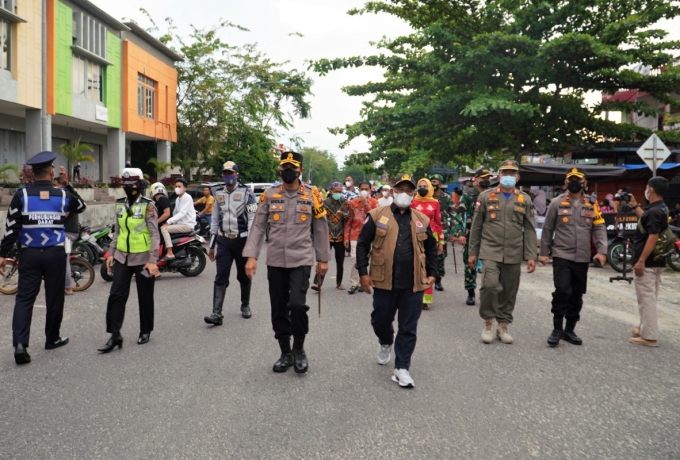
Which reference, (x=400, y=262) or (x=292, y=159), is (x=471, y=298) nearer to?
(x=400, y=262)

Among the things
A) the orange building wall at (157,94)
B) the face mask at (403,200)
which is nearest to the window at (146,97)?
the orange building wall at (157,94)

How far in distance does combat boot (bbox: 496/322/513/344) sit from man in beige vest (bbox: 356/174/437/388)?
1730 mm

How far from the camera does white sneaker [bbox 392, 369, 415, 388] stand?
15.9 ft

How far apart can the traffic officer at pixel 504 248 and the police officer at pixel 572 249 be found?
342mm

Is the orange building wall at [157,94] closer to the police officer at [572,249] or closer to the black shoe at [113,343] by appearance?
the black shoe at [113,343]

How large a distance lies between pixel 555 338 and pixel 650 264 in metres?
1.32

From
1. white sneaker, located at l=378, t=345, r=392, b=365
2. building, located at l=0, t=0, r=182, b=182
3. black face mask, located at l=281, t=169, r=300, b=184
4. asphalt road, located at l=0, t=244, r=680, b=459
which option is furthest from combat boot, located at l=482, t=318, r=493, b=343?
building, located at l=0, t=0, r=182, b=182

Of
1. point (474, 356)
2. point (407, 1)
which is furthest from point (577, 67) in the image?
point (474, 356)

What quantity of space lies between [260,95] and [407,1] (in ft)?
67.0

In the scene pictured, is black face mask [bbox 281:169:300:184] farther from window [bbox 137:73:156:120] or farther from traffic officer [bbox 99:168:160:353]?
window [bbox 137:73:156:120]

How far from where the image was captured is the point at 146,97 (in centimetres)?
3353

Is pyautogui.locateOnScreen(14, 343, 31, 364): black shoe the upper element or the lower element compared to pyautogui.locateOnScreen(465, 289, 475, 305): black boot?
lower

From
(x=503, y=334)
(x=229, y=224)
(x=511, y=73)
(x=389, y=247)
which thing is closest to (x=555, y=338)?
(x=503, y=334)

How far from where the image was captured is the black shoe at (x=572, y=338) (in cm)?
647
